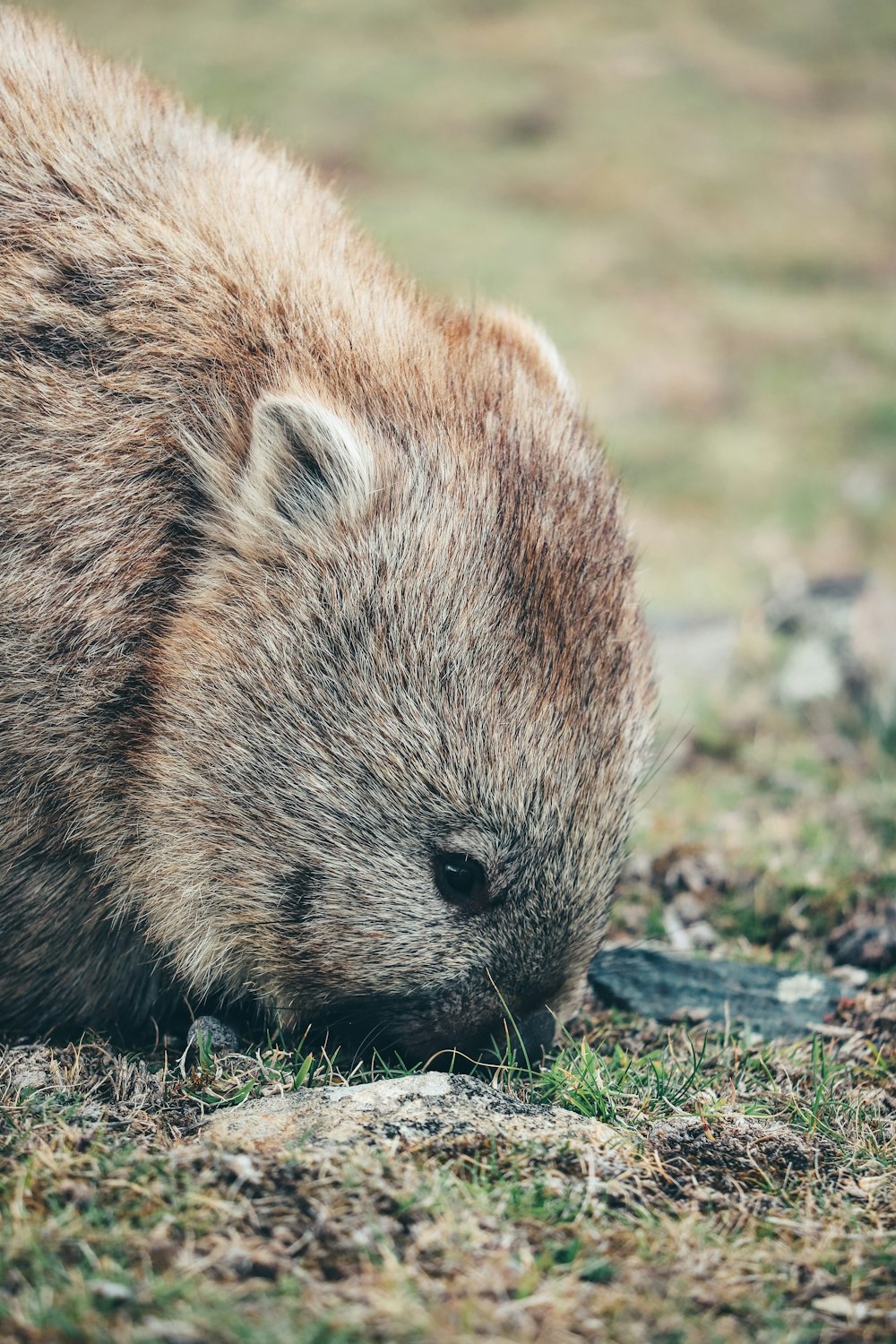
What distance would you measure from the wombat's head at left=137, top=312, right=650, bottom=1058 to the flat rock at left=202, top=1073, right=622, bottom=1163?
278mm

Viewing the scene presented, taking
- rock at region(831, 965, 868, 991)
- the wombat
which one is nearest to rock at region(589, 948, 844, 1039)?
rock at region(831, 965, 868, 991)

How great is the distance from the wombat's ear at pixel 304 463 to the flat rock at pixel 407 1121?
4.71ft

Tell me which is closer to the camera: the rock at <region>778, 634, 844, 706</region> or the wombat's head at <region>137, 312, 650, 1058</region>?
the wombat's head at <region>137, 312, 650, 1058</region>

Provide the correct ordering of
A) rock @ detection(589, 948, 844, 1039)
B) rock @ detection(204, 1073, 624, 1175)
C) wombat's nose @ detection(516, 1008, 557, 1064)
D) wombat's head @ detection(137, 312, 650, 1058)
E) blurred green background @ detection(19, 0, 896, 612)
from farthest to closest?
blurred green background @ detection(19, 0, 896, 612) < rock @ detection(589, 948, 844, 1039) < wombat's nose @ detection(516, 1008, 557, 1064) < wombat's head @ detection(137, 312, 650, 1058) < rock @ detection(204, 1073, 624, 1175)

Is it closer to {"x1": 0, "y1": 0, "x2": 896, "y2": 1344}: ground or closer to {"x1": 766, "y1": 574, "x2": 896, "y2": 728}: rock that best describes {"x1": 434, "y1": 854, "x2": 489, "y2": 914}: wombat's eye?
{"x1": 0, "y1": 0, "x2": 896, "y2": 1344}: ground

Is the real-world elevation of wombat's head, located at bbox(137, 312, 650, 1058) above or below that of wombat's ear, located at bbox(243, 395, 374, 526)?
below

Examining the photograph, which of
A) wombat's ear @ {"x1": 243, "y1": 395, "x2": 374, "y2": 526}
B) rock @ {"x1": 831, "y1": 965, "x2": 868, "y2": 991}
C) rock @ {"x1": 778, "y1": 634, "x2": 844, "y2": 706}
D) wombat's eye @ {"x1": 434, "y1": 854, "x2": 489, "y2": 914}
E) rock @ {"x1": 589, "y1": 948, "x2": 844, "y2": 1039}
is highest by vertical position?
rock @ {"x1": 778, "y1": 634, "x2": 844, "y2": 706}

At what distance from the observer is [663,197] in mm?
19234

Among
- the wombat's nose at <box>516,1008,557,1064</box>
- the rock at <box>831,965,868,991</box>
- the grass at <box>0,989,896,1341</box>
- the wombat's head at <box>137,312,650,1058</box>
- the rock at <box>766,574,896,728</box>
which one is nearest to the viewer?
the grass at <box>0,989,896,1341</box>

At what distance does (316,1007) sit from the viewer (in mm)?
3074

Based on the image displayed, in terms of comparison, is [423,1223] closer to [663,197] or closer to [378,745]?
[378,745]

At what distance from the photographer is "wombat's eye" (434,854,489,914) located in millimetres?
3002

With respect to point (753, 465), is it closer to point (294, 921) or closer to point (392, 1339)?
point (294, 921)

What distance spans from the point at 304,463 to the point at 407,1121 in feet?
5.35
